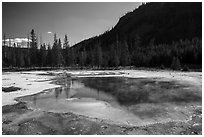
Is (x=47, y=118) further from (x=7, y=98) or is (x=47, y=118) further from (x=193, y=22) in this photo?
(x=193, y=22)

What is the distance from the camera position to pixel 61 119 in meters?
11.7

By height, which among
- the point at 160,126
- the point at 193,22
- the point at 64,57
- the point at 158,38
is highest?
the point at 193,22

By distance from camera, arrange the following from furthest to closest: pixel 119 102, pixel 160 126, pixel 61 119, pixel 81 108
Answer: pixel 119 102, pixel 81 108, pixel 61 119, pixel 160 126

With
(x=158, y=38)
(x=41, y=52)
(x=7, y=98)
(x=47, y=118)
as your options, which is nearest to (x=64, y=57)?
(x=41, y=52)

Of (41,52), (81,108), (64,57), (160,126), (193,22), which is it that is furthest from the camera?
(193,22)

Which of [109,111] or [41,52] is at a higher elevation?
[41,52]

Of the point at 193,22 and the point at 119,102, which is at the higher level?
the point at 193,22

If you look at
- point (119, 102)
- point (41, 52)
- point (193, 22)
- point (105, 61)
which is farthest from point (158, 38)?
point (119, 102)

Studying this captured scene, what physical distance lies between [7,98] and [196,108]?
14.5 m

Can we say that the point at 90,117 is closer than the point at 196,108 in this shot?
Yes

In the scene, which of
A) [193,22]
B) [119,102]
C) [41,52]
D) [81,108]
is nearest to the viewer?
[81,108]

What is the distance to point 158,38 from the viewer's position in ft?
624

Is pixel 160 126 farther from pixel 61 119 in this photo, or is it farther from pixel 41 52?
pixel 41 52

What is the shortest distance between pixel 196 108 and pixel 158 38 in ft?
605
